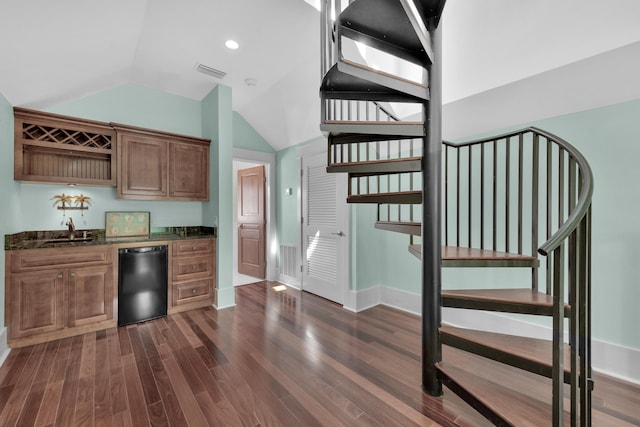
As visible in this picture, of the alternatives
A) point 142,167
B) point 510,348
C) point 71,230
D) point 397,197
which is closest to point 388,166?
point 397,197

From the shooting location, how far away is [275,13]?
7.86ft

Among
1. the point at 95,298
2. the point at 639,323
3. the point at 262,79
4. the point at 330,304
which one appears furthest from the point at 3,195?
the point at 639,323

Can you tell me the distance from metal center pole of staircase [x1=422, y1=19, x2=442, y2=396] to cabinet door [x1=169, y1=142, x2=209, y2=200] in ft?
9.75

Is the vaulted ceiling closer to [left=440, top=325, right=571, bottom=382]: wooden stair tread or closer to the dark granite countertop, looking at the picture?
the dark granite countertop

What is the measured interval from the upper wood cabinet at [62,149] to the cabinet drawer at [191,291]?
1439 millimetres

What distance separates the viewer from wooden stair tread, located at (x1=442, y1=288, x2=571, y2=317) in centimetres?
140

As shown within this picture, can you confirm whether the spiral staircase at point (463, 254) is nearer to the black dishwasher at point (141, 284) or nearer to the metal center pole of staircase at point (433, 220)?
the metal center pole of staircase at point (433, 220)

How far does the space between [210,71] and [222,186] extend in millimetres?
1371

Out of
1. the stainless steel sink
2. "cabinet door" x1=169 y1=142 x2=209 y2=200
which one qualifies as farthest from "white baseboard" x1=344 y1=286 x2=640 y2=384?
the stainless steel sink

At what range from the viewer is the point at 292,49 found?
289cm

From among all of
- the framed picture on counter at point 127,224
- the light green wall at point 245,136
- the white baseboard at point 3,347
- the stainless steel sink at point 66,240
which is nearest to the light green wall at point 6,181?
the white baseboard at point 3,347

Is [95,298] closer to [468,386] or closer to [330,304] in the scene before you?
[330,304]

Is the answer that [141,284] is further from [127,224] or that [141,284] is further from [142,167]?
[142,167]

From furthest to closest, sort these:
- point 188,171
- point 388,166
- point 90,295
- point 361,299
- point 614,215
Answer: point 188,171 < point 361,299 < point 90,295 < point 614,215 < point 388,166
